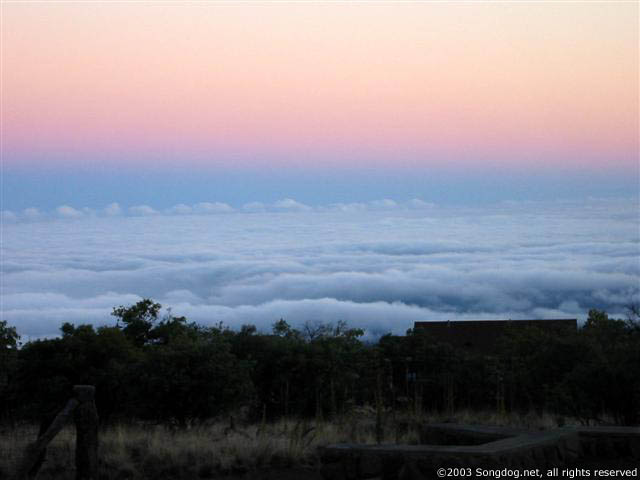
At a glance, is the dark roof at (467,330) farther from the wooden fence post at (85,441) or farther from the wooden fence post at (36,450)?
the wooden fence post at (36,450)

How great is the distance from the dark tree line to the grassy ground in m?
1.15

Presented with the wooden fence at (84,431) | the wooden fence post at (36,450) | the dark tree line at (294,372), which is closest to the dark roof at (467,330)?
the dark tree line at (294,372)

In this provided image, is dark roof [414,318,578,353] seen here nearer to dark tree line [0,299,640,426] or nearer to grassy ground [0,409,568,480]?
dark tree line [0,299,640,426]

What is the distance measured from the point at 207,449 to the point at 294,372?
8.06 m

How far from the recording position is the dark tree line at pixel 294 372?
14477mm

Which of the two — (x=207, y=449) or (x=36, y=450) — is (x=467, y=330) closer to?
(x=207, y=449)

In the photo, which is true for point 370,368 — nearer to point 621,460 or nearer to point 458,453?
point 621,460

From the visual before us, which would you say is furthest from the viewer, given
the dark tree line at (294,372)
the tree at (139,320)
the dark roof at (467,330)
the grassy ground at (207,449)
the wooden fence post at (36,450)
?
the dark roof at (467,330)

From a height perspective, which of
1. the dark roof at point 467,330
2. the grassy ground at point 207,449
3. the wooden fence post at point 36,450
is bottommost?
the grassy ground at point 207,449

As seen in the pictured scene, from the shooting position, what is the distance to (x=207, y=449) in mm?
11742

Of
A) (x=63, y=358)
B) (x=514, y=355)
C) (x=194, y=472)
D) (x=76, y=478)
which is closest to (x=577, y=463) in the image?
(x=194, y=472)

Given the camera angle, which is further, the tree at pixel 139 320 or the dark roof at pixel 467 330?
the dark roof at pixel 467 330

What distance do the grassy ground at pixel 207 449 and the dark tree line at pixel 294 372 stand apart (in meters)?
1.15

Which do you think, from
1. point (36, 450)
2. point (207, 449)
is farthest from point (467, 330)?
point (36, 450)
